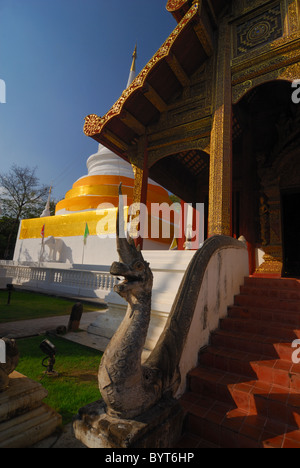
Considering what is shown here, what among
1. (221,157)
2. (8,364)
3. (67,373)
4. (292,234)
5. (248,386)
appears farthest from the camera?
(292,234)

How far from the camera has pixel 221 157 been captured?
4633 millimetres

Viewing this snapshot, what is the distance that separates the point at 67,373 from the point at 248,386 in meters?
2.09

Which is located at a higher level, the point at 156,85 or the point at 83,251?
the point at 156,85

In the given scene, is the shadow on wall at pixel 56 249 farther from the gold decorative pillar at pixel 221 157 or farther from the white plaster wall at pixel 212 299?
the white plaster wall at pixel 212 299

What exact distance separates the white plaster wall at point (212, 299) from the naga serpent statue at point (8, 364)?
1463mm

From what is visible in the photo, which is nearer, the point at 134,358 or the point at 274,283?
the point at 134,358

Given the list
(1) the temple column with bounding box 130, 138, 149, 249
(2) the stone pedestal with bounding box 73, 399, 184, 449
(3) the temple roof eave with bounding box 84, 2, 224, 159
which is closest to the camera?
(2) the stone pedestal with bounding box 73, 399, 184, 449

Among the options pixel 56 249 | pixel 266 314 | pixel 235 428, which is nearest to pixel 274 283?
pixel 266 314

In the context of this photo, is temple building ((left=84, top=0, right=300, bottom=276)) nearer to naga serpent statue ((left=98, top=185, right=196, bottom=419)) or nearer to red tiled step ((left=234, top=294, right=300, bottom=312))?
red tiled step ((left=234, top=294, right=300, bottom=312))

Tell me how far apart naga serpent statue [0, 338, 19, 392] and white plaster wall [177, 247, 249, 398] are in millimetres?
1463

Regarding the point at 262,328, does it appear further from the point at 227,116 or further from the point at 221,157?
the point at 227,116

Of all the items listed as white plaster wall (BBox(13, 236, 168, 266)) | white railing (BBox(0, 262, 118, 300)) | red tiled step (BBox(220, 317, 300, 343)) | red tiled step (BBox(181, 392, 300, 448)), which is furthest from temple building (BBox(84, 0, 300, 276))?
white plaster wall (BBox(13, 236, 168, 266))

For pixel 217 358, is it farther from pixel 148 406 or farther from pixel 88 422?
pixel 88 422

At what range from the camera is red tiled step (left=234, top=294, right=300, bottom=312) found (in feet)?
10.6
